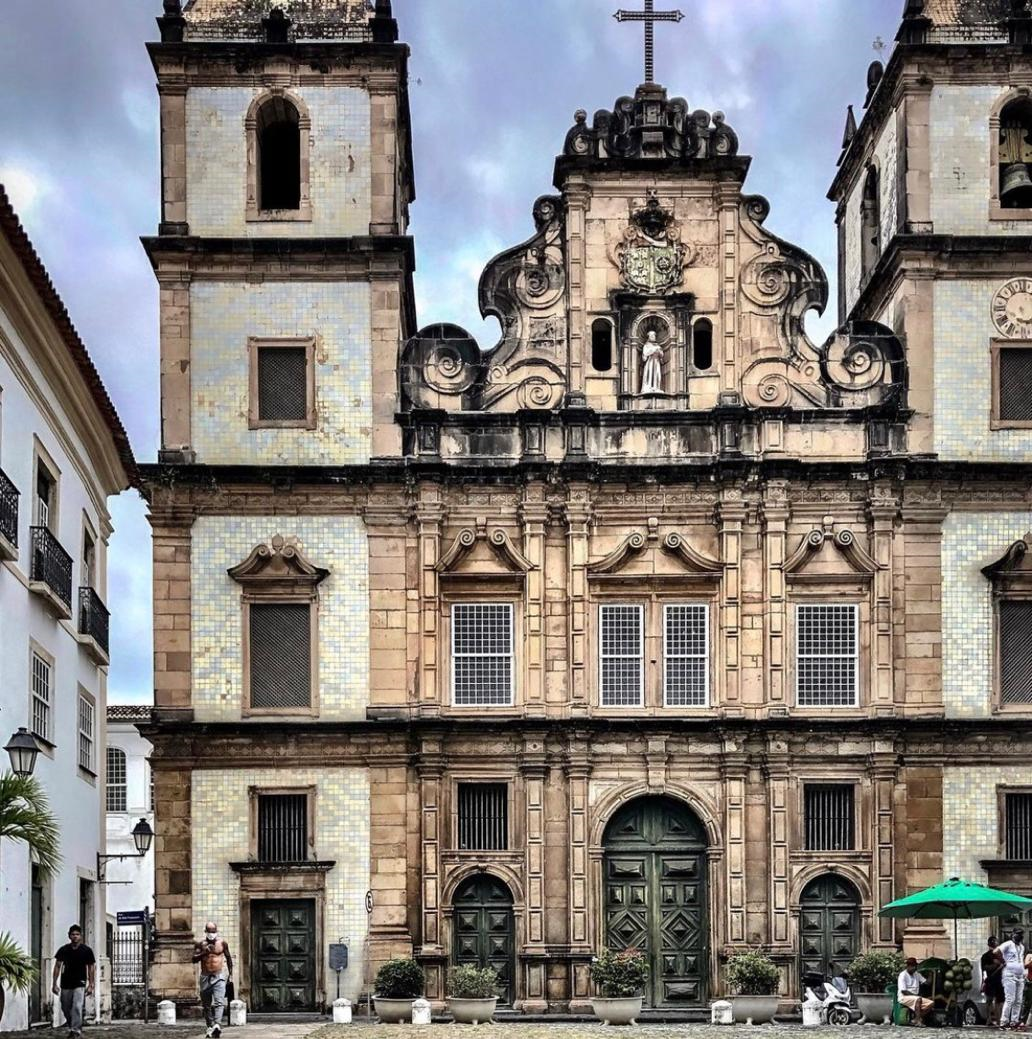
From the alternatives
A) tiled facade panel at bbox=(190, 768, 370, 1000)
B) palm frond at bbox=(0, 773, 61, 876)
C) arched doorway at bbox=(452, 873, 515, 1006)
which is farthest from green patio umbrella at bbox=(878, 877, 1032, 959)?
palm frond at bbox=(0, 773, 61, 876)

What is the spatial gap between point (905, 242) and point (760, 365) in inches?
136

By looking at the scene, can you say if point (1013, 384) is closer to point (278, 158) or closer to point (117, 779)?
point (278, 158)

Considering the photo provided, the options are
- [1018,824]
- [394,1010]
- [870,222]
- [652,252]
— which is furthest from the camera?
[870,222]

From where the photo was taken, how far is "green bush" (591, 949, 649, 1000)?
125ft

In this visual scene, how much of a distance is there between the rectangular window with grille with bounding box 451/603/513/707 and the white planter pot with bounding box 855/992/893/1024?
8.31 metres

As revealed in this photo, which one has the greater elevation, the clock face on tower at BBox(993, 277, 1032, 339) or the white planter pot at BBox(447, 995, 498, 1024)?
the clock face on tower at BBox(993, 277, 1032, 339)

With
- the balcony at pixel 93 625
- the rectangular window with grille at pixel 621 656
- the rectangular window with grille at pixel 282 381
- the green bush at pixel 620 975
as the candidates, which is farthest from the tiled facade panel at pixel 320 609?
the green bush at pixel 620 975

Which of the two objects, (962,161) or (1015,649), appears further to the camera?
(962,161)

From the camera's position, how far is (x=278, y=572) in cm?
4278

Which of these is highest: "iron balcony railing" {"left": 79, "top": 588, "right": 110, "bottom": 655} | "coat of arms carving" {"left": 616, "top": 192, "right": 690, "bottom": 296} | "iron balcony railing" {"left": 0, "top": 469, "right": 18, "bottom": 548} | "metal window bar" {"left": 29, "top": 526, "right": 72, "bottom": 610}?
"coat of arms carving" {"left": 616, "top": 192, "right": 690, "bottom": 296}

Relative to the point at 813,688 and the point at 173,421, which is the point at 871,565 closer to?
the point at 813,688

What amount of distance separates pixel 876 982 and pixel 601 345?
41.6 feet

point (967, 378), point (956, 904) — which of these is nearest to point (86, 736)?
point (956, 904)

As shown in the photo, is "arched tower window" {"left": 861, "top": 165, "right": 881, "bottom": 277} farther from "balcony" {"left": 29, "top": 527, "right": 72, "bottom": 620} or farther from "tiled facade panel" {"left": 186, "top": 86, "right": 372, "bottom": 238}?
"balcony" {"left": 29, "top": 527, "right": 72, "bottom": 620}
